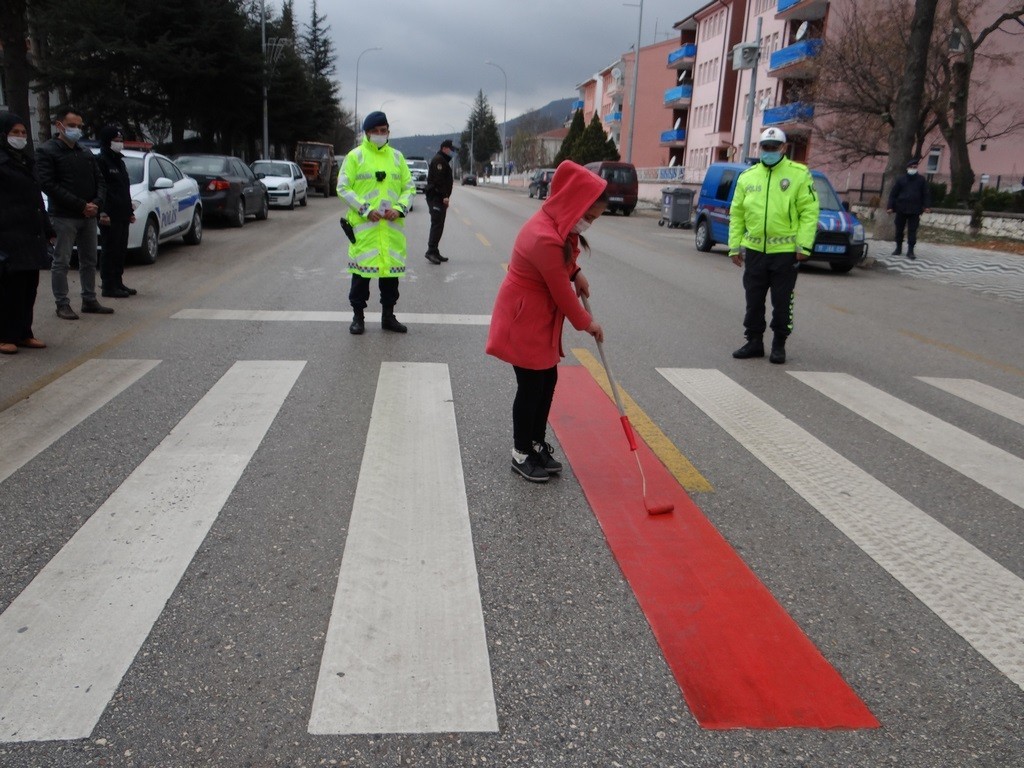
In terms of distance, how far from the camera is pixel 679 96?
6900 cm

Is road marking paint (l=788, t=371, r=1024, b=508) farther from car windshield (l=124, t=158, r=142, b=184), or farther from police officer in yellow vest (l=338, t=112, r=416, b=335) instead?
car windshield (l=124, t=158, r=142, b=184)

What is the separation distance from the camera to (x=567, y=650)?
304 cm

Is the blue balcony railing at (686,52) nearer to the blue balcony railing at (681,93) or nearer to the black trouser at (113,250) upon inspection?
the blue balcony railing at (681,93)

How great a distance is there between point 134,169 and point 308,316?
571cm

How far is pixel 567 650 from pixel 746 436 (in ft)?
9.55

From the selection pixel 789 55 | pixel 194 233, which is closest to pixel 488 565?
pixel 194 233

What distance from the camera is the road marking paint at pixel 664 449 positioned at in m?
4.70

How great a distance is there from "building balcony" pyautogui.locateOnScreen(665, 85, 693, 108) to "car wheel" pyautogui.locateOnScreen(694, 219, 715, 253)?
53001 millimetres

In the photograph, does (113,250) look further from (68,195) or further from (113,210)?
(68,195)

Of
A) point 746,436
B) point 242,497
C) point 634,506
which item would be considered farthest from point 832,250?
point 242,497

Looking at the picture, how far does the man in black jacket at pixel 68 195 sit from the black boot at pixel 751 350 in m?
6.38

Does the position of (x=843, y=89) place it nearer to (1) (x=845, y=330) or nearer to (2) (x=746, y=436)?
(1) (x=845, y=330)

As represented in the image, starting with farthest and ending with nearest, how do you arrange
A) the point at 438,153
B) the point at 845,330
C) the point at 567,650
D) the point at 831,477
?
the point at 438,153, the point at 845,330, the point at 831,477, the point at 567,650

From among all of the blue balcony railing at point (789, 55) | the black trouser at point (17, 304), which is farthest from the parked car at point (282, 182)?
the blue balcony railing at point (789, 55)
